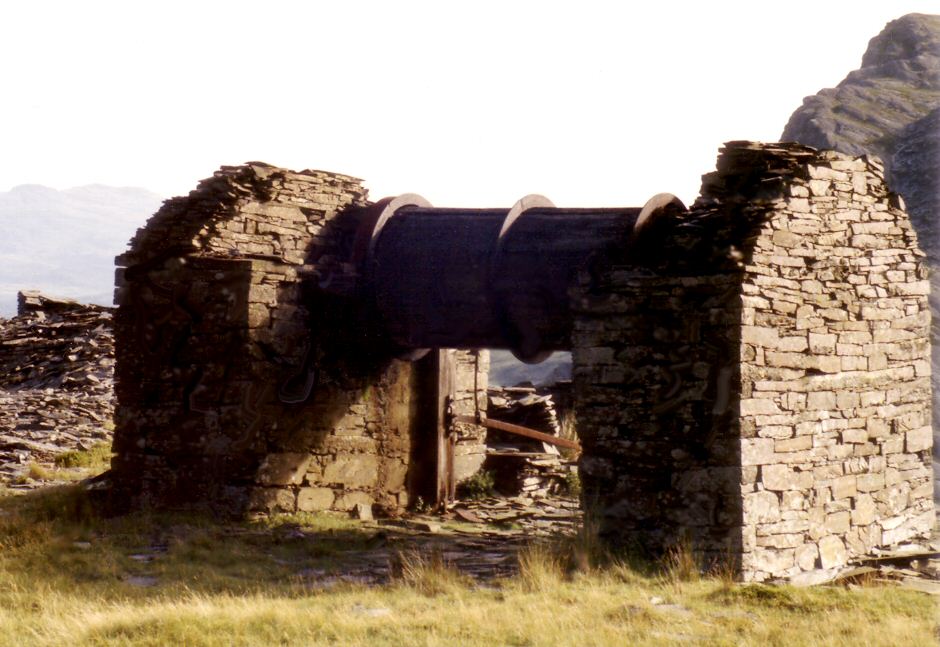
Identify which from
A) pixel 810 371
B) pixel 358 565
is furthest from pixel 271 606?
pixel 810 371

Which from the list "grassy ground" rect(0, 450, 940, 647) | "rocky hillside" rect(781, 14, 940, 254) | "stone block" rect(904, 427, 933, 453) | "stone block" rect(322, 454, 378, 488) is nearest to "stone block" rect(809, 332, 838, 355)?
"stone block" rect(904, 427, 933, 453)

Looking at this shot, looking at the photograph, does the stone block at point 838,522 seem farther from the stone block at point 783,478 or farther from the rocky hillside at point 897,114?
the rocky hillside at point 897,114

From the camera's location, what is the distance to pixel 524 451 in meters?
14.5

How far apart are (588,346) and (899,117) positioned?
2099 centimetres

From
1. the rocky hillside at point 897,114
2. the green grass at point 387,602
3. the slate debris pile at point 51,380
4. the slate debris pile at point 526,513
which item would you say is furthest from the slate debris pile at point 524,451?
the rocky hillside at point 897,114

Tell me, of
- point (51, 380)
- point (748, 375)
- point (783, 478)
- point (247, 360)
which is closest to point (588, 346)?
point (748, 375)

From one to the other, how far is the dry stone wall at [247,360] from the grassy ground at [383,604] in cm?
120

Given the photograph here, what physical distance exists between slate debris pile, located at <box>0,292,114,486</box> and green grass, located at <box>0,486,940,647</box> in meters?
5.24

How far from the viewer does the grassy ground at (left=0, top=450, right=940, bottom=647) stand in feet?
21.2

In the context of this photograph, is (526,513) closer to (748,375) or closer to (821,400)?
(821,400)

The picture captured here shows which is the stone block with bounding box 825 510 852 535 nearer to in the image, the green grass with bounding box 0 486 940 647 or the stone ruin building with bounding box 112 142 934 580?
the stone ruin building with bounding box 112 142 934 580

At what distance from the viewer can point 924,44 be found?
30.9 meters

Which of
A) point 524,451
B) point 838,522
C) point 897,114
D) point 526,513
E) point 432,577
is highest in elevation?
point 897,114


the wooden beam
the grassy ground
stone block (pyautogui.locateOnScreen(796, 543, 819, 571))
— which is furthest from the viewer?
the wooden beam
